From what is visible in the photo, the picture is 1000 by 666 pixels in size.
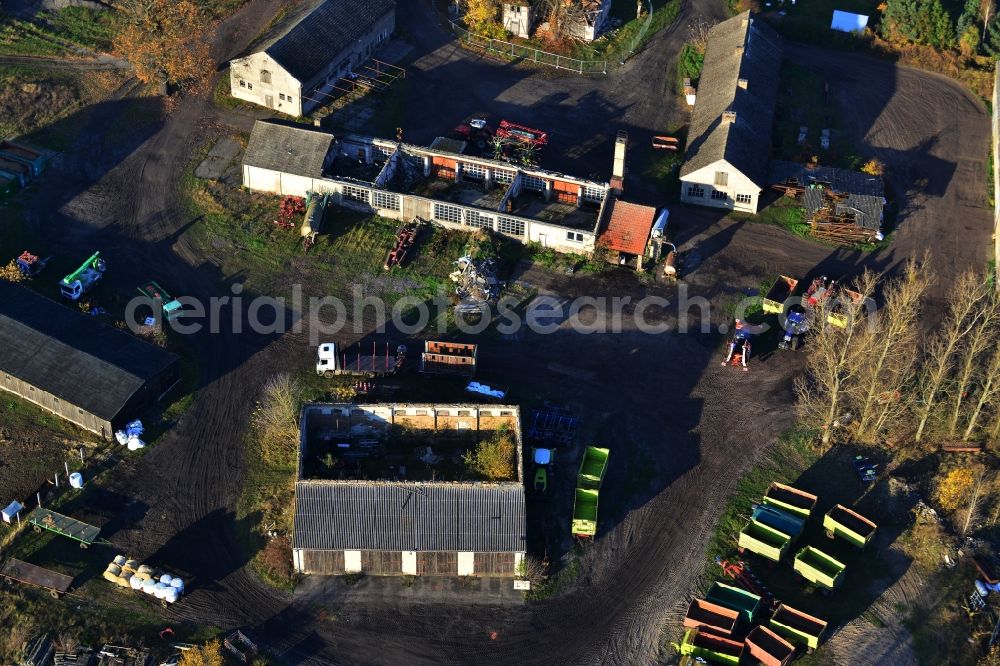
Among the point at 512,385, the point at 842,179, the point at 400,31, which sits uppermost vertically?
the point at 400,31

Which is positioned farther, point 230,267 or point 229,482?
point 230,267

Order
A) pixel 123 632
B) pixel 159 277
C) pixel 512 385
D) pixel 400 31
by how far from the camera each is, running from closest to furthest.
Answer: pixel 123 632
pixel 512 385
pixel 159 277
pixel 400 31

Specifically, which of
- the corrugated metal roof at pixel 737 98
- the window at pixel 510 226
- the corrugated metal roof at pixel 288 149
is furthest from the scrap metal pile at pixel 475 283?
the corrugated metal roof at pixel 737 98

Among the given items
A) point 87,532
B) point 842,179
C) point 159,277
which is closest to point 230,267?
point 159,277

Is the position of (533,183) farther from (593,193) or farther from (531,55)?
(531,55)

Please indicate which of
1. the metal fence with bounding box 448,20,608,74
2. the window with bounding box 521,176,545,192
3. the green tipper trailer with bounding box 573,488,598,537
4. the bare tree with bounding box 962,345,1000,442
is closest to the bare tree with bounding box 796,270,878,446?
the bare tree with bounding box 962,345,1000,442

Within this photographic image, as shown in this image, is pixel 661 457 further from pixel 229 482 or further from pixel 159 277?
pixel 159 277

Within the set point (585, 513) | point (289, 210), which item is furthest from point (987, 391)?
point (289, 210)
